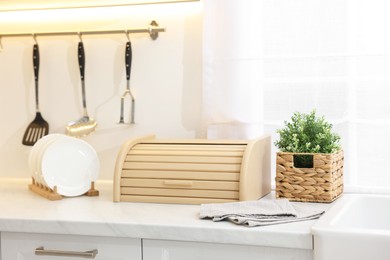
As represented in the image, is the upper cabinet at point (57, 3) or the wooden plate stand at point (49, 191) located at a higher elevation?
the upper cabinet at point (57, 3)

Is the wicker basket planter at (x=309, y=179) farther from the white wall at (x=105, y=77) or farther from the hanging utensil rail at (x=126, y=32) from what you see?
the hanging utensil rail at (x=126, y=32)

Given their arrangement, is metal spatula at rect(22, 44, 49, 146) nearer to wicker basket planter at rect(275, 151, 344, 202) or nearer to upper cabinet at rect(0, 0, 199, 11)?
upper cabinet at rect(0, 0, 199, 11)

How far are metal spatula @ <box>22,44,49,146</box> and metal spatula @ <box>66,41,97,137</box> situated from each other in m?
0.12

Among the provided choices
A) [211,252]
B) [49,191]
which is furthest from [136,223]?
[49,191]

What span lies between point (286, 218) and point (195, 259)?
9.3 inches

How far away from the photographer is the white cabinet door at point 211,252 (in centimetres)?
142

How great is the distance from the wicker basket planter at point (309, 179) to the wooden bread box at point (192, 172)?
0.23 feet

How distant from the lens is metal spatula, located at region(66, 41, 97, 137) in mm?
2250

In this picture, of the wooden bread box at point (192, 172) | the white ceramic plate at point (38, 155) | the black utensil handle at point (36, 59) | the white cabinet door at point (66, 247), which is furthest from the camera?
the black utensil handle at point (36, 59)

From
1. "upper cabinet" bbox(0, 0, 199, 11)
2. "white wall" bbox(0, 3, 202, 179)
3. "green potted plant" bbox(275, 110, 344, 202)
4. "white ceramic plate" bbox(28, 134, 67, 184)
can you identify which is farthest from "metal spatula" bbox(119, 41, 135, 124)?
"green potted plant" bbox(275, 110, 344, 202)

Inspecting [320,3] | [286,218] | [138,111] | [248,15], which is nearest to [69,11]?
[138,111]

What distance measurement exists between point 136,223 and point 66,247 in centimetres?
21

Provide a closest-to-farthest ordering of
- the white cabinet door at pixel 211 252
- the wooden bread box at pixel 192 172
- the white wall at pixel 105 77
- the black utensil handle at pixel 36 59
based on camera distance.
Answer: the white cabinet door at pixel 211 252, the wooden bread box at pixel 192 172, the white wall at pixel 105 77, the black utensil handle at pixel 36 59

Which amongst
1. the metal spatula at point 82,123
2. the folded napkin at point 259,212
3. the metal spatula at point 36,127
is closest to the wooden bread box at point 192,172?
the folded napkin at point 259,212
